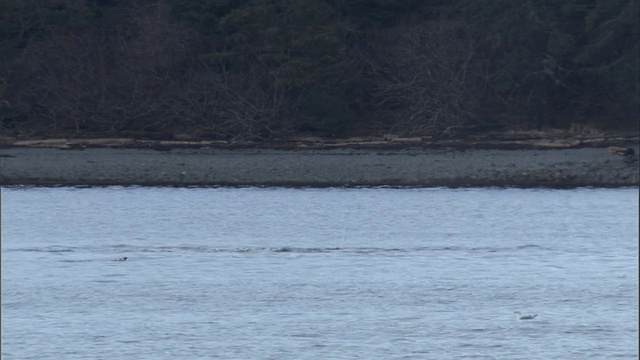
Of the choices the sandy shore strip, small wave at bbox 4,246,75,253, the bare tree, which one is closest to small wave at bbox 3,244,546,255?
small wave at bbox 4,246,75,253

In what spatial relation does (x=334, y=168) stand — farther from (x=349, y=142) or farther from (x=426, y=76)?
(x=426, y=76)

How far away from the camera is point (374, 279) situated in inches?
820

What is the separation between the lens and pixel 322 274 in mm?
21312

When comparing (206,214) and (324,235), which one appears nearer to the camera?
(324,235)

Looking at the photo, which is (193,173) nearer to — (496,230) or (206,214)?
(206,214)

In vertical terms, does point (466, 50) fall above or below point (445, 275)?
above

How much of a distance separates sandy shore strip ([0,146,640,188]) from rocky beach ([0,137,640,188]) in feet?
0.09

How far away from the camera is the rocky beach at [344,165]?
1374 inches

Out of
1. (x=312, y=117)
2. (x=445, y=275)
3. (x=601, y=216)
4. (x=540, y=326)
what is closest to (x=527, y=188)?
(x=601, y=216)

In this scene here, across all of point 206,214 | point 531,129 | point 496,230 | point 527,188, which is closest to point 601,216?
point 496,230

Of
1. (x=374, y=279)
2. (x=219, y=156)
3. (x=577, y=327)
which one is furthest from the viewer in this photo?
(x=219, y=156)

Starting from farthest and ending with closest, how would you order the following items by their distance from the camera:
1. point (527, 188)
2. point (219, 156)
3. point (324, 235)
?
1. point (219, 156)
2. point (527, 188)
3. point (324, 235)

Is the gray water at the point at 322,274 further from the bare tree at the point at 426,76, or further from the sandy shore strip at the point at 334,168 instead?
the bare tree at the point at 426,76

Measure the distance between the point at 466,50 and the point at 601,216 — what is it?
13761 millimetres
